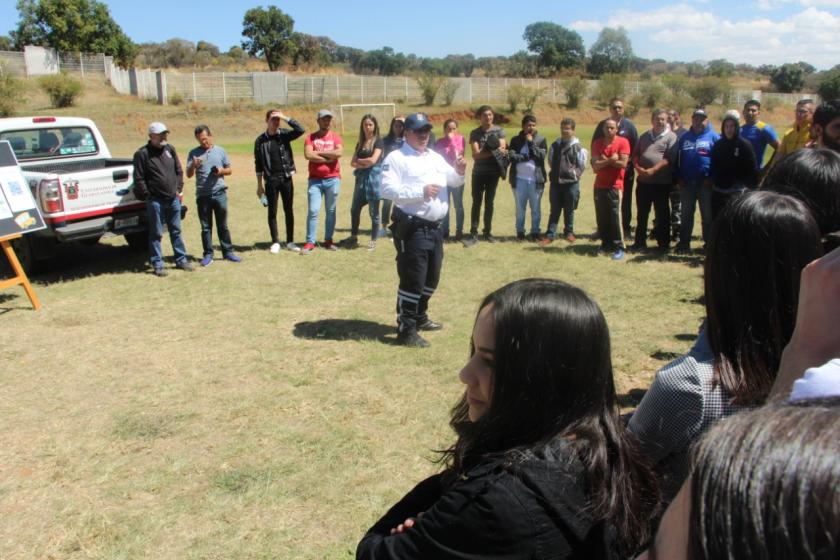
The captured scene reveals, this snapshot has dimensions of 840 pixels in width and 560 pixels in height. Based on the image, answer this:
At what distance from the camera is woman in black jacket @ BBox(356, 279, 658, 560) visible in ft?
4.85

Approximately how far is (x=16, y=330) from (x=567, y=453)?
6.48m

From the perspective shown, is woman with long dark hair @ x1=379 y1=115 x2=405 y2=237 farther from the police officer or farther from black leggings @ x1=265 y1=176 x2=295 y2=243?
the police officer

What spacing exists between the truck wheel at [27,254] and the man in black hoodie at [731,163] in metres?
8.37

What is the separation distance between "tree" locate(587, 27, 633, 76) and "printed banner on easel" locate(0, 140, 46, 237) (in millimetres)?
81340

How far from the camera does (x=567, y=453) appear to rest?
5.13ft

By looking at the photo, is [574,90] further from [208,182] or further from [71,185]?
[71,185]

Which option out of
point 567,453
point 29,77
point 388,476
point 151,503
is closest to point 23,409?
point 151,503

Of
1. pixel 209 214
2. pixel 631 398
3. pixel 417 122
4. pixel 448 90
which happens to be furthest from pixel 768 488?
pixel 448 90

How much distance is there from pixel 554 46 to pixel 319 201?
3420 inches

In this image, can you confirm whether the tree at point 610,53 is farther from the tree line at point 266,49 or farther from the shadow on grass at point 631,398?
the shadow on grass at point 631,398

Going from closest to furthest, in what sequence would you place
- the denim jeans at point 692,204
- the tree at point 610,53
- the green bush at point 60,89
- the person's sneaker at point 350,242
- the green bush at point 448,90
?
the denim jeans at point 692,204 < the person's sneaker at point 350,242 < the green bush at point 60,89 < the green bush at point 448,90 < the tree at point 610,53

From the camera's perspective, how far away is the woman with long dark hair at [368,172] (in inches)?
384

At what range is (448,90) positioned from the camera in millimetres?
44312

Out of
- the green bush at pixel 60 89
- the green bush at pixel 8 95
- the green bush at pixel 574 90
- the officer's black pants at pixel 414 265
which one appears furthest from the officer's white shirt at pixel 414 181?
the green bush at pixel 574 90
